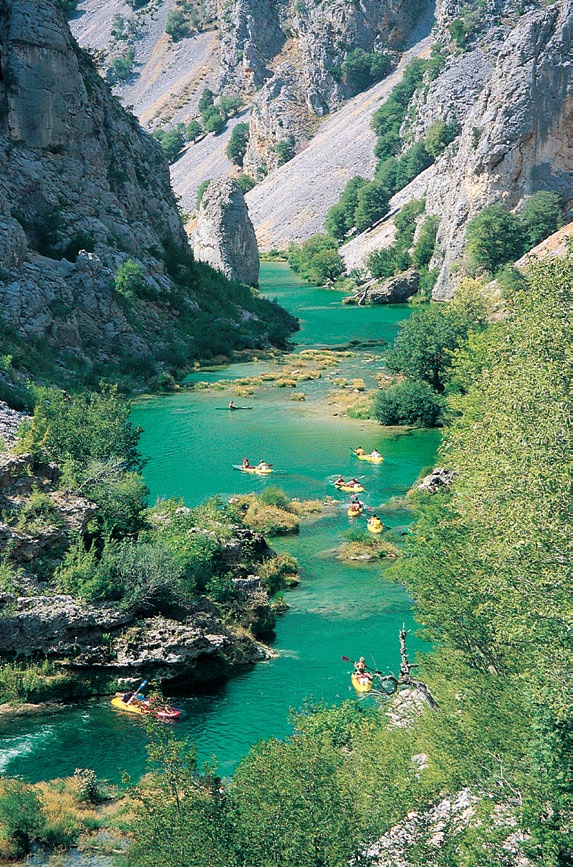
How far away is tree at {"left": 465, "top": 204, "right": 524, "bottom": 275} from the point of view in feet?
311

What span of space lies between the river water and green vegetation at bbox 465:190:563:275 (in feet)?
80.8

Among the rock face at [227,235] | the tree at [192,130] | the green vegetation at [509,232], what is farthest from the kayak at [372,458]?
the tree at [192,130]

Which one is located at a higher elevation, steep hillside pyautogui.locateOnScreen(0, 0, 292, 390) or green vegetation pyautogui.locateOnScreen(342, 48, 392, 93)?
green vegetation pyautogui.locateOnScreen(342, 48, 392, 93)

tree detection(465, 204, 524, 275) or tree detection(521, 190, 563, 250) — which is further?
tree detection(465, 204, 524, 275)

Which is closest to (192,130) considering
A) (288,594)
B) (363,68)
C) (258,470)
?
(363,68)

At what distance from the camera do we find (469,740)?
57.8 ft

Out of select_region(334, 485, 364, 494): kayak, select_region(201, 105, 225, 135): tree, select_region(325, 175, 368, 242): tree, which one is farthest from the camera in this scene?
select_region(201, 105, 225, 135): tree

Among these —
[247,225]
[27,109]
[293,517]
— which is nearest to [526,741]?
[293,517]

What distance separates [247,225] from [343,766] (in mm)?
87816

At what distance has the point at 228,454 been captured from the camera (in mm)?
51406

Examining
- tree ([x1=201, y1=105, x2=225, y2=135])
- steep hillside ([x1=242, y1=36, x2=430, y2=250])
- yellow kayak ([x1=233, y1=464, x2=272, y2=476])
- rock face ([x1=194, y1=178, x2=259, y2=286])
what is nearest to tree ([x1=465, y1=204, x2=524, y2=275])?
rock face ([x1=194, y1=178, x2=259, y2=286])

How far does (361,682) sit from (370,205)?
11108 centimetres

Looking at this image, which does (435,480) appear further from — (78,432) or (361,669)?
(361,669)

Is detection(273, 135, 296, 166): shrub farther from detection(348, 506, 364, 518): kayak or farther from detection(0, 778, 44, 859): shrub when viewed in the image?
detection(0, 778, 44, 859): shrub
